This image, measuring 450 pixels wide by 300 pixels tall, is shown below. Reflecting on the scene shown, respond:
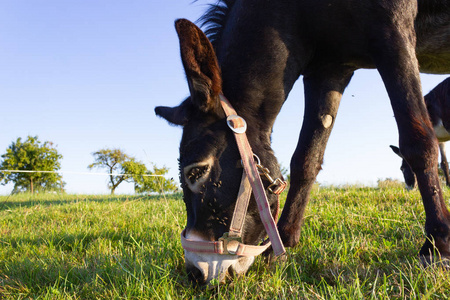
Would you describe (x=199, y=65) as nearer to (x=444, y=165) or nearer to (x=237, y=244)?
(x=237, y=244)

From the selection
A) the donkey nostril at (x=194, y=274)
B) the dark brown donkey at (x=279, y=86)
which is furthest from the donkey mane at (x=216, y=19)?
the donkey nostril at (x=194, y=274)

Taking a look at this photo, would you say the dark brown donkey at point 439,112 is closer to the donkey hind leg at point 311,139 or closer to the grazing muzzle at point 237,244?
the donkey hind leg at point 311,139

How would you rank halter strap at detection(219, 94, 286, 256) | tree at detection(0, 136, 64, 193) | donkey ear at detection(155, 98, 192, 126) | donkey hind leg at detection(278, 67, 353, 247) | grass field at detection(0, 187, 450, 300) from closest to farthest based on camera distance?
grass field at detection(0, 187, 450, 300), halter strap at detection(219, 94, 286, 256), donkey ear at detection(155, 98, 192, 126), donkey hind leg at detection(278, 67, 353, 247), tree at detection(0, 136, 64, 193)

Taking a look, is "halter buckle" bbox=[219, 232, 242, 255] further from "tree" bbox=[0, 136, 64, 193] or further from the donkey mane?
"tree" bbox=[0, 136, 64, 193]

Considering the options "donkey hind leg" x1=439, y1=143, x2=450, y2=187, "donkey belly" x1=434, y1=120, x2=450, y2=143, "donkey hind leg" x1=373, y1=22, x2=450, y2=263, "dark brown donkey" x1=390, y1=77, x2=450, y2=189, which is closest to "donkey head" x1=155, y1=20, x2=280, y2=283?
"donkey hind leg" x1=373, y1=22, x2=450, y2=263

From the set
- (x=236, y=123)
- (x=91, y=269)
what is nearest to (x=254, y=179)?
(x=236, y=123)

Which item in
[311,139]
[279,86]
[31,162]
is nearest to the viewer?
[279,86]

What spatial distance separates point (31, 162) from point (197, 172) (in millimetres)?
43964

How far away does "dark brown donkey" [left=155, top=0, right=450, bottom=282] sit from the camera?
228cm

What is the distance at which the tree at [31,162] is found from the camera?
127ft

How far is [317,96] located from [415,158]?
1.17 meters

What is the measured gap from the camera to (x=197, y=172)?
2330mm

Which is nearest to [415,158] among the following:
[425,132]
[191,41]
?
[425,132]

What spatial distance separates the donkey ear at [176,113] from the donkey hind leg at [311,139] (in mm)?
1230
